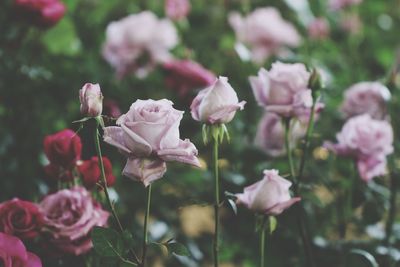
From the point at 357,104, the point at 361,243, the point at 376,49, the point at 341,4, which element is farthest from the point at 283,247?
the point at 376,49

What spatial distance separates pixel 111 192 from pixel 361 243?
1.04 ft

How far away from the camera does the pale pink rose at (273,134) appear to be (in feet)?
2.43

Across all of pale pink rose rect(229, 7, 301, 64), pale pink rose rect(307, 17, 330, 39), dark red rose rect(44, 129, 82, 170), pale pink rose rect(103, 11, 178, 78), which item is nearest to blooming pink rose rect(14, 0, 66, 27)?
pale pink rose rect(103, 11, 178, 78)

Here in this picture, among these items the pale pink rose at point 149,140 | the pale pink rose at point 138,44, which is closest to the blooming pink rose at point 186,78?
the pale pink rose at point 138,44

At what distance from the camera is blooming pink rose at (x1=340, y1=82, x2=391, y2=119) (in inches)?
30.4

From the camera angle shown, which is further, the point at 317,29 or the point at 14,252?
the point at 317,29

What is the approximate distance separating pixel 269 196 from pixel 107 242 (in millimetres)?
137

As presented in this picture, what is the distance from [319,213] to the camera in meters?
0.89

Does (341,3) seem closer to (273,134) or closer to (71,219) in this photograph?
(273,134)

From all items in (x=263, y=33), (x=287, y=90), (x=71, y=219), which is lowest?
(x=263, y=33)

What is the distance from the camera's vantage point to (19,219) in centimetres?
54

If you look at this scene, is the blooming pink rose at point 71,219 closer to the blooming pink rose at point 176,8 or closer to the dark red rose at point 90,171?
the dark red rose at point 90,171

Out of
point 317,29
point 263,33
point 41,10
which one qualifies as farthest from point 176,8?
point 41,10

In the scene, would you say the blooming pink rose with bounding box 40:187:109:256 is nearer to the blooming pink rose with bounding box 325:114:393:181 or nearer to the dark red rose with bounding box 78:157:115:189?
the dark red rose with bounding box 78:157:115:189
